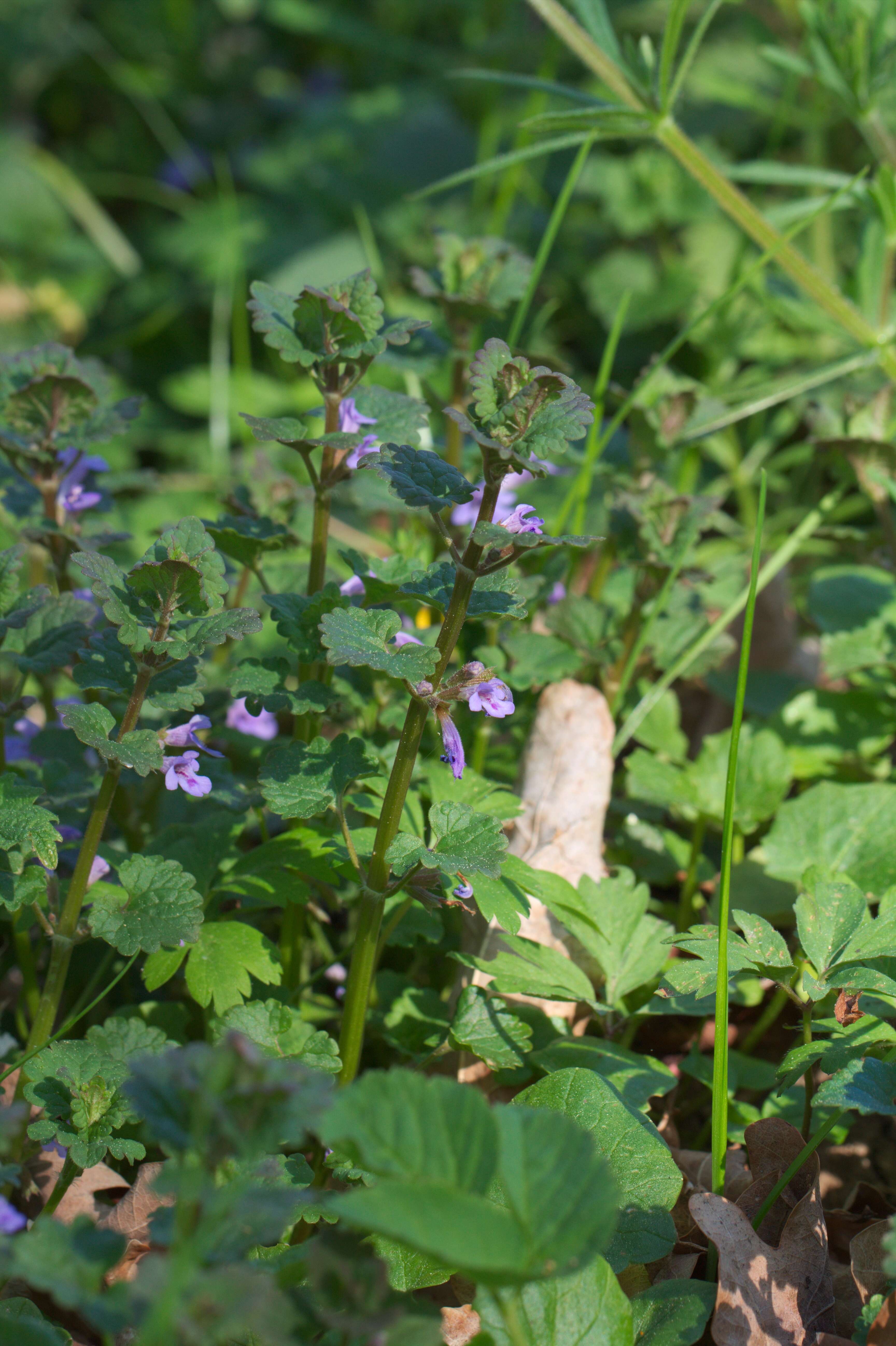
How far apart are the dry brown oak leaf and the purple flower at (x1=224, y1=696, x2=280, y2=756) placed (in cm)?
103

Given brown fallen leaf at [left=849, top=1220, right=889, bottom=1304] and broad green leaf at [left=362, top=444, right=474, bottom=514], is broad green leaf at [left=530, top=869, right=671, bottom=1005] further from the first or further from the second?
broad green leaf at [left=362, top=444, right=474, bottom=514]

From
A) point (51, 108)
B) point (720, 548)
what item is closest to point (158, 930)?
point (720, 548)

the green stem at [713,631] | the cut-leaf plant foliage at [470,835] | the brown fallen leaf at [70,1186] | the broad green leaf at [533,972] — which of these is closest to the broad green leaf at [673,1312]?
the cut-leaf plant foliage at [470,835]

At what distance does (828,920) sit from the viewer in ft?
4.58

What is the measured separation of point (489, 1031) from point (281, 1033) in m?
0.31

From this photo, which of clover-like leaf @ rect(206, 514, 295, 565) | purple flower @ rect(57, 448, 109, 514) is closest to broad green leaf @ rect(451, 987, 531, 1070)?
clover-like leaf @ rect(206, 514, 295, 565)

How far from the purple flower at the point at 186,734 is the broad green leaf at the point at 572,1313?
0.74m

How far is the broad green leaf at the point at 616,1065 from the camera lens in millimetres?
1443

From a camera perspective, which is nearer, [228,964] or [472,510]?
[228,964]

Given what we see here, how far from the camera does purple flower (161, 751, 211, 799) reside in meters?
1.33

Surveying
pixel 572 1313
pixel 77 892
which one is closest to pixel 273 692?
pixel 77 892

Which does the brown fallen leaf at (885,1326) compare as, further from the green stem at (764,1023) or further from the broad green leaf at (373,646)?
the broad green leaf at (373,646)

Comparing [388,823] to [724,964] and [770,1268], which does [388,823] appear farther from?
[770,1268]

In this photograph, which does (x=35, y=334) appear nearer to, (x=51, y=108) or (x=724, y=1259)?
(x=51, y=108)
